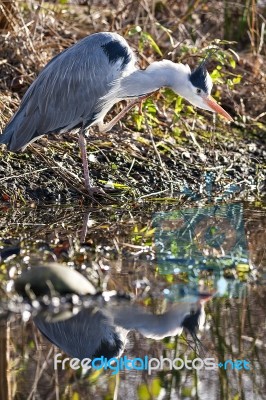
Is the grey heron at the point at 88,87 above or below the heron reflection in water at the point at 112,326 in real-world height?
above

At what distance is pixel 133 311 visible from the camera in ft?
16.3

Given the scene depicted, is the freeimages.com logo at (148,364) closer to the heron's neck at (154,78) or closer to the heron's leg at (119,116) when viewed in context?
the heron's neck at (154,78)

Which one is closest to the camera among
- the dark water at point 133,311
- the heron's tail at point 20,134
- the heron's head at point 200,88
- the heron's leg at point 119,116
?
the dark water at point 133,311

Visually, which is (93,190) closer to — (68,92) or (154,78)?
(68,92)

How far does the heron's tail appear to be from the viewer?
7336 millimetres

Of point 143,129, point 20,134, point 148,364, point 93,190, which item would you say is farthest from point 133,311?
point 143,129

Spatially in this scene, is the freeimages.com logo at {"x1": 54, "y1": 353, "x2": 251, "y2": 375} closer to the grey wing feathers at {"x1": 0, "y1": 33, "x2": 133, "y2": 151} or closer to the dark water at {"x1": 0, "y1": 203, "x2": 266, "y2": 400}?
the dark water at {"x1": 0, "y1": 203, "x2": 266, "y2": 400}

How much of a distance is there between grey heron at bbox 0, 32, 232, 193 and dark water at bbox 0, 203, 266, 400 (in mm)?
932

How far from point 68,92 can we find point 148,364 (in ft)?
11.6

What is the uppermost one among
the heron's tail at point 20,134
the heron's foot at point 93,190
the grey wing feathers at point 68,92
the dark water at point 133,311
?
the grey wing feathers at point 68,92

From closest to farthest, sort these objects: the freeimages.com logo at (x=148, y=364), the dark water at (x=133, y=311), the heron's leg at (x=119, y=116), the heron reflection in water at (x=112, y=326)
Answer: the dark water at (x=133, y=311), the freeimages.com logo at (x=148, y=364), the heron reflection in water at (x=112, y=326), the heron's leg at (x=119, y=116)

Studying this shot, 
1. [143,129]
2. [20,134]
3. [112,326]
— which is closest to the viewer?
[112,326]

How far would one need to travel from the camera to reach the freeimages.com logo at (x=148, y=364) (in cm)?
439

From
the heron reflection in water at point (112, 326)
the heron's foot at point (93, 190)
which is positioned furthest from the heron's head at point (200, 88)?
the heron reflection in water at point (112, 326)
